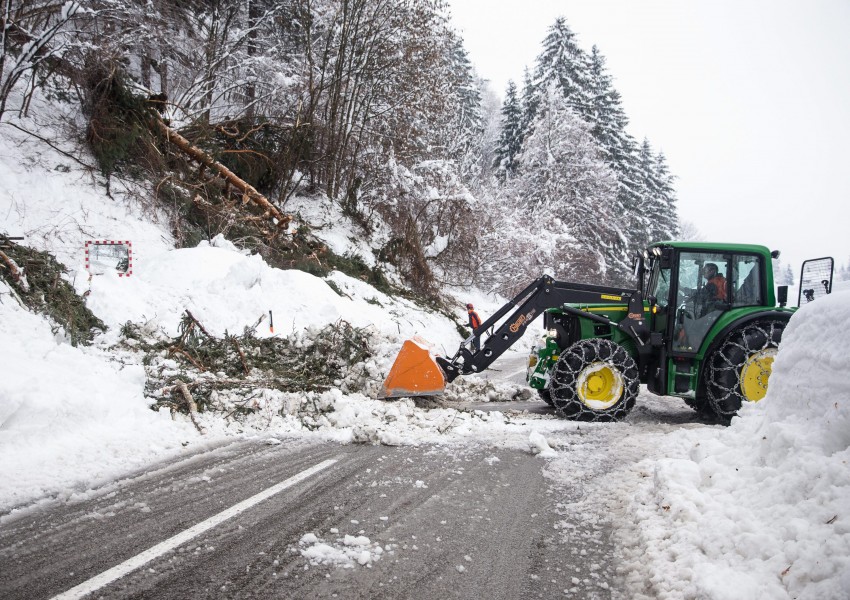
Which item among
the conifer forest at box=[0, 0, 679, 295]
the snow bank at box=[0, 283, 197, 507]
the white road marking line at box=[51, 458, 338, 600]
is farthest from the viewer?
the conifer forest at box=[0, 0, 679, 295]

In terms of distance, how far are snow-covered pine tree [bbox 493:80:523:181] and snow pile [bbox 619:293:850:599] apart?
29.5 meters

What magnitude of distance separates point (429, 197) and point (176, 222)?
9.81 meters

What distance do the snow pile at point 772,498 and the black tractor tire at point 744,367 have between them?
2.79 metres

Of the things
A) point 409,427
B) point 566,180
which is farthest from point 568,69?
point 409,427

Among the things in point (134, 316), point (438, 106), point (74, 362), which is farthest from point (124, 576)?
point (438, 106)

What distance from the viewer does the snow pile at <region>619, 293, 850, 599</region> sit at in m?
2.38

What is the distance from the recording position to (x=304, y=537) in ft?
10.3

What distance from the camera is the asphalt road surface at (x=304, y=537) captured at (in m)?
2.68

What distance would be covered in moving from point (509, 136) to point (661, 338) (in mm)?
29480

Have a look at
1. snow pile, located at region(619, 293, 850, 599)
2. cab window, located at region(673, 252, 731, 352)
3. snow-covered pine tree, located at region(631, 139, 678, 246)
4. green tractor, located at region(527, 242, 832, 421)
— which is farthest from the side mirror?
snow-covered pine tree, located at region(631, 139, 678, 246)

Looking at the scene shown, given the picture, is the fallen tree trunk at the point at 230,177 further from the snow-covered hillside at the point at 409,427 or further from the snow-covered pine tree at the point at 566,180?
the snow-covered pine tree at the point at 566,180

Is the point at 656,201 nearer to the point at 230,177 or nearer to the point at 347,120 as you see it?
the point at 347,120

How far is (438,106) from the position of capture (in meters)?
19.2

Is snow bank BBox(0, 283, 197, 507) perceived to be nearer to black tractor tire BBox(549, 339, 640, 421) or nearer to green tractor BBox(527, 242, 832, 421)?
black tractor tire BBox(549, 339, 640, 421)
